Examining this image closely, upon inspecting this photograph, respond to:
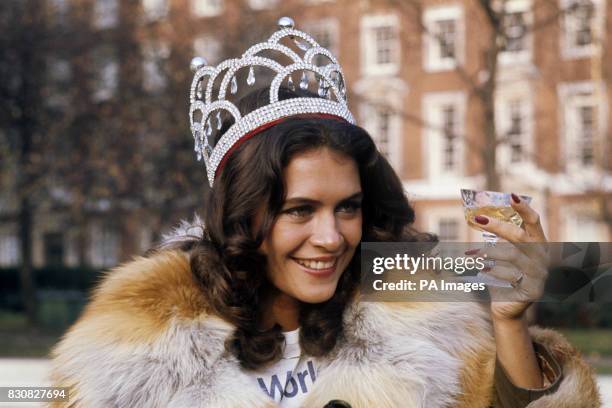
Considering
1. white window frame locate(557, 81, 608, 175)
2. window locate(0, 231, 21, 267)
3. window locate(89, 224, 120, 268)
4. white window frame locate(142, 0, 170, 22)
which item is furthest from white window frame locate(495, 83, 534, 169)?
window locate(0, 231, 21, 267)

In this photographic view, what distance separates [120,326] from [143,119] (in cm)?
1487

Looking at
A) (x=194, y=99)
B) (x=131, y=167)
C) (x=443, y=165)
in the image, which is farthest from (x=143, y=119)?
(x=194, y=99)

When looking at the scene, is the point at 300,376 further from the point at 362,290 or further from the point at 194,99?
the point at 194,99

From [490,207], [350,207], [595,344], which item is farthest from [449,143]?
[490,207]

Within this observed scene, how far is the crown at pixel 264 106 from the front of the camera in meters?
Answer: 2.76

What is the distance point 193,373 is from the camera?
8.09ft

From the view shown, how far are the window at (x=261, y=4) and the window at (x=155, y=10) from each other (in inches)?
87.5

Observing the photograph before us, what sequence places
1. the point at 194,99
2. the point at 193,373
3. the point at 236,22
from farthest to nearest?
the point at 236,22 → the point at 194,99 → the point at 193,373

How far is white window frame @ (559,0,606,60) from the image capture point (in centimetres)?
1366

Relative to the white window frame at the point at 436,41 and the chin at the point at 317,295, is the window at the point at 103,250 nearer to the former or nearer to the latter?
the white window frame at the point at 436,41

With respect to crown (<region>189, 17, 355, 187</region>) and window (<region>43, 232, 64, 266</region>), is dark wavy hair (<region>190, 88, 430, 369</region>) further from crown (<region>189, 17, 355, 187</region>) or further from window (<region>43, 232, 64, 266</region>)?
window (<region>43, 232, 64, 266</region>)

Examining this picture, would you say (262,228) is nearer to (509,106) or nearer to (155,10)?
(155,10)

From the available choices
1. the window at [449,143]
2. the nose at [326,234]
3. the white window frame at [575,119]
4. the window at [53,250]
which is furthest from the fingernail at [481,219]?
the window at [53,250]

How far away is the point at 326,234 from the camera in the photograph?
2.48m
